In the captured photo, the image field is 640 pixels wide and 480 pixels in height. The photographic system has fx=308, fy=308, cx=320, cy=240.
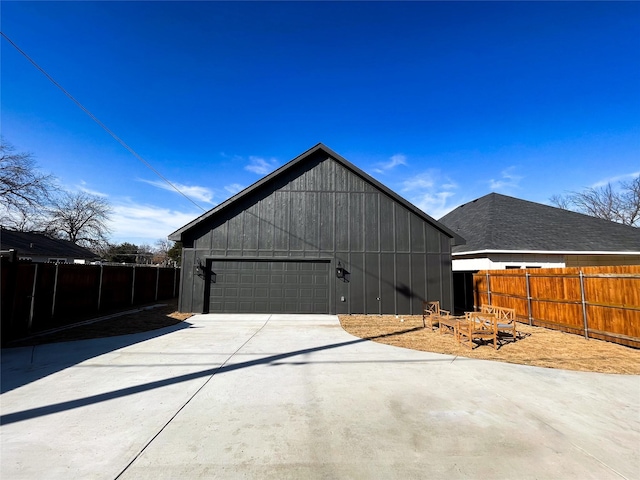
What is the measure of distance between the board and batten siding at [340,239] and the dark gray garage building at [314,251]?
44 mm

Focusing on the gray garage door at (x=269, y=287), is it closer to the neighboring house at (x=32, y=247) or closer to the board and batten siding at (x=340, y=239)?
the board and batten siding at (x=340, y=239)

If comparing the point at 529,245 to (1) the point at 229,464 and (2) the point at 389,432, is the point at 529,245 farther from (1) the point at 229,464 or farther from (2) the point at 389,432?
(1) the point at 229,464

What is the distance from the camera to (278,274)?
535 inches

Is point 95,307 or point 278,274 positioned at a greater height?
point 278,274

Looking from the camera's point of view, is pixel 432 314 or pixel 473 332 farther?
pixel 432 314

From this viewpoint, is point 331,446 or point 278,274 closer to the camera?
point 331,446

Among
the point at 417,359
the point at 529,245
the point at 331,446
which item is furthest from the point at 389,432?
the point at 529,245

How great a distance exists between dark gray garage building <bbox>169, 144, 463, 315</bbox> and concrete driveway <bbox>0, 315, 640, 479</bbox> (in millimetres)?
6886

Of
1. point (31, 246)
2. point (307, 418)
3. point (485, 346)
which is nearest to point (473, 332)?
point (485, 346)

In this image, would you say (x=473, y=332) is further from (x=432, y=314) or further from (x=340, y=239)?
(x=340, y=239)

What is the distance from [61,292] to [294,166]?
990 cm

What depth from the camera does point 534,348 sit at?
24.6 ft

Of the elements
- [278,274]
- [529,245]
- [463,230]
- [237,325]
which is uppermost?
[463,230]

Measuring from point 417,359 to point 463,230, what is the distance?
1441 centimetres
